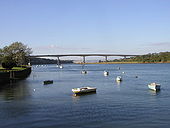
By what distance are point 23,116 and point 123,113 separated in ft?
46.1

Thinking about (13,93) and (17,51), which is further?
(17,51)

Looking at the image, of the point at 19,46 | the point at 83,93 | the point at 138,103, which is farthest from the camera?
the point at 19,46

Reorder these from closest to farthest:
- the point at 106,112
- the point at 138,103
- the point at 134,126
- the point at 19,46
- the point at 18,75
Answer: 1. the point at 134,126
2. the point at 106,112
3. the point at 138,103
4. the point at 18,75
5. the point at 19,46

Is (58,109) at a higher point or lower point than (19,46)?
lower

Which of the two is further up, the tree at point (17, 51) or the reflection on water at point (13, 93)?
the tree at point (17, 51)

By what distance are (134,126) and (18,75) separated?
282 feet

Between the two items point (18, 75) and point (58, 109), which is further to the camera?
point (18, 75)

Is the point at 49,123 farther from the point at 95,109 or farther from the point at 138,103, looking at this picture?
the point at 138,103

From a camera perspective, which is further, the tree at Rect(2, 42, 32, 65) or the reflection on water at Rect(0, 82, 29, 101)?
the tree at Rect(2, 42, 32, 65)

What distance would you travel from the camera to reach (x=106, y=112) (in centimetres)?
3931

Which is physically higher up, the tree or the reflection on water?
the tree

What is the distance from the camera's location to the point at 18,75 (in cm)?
11081

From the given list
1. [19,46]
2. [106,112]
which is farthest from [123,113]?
[19,46]

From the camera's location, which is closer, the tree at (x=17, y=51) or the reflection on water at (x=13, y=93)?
the reflection on water at (x=13, y=93)
